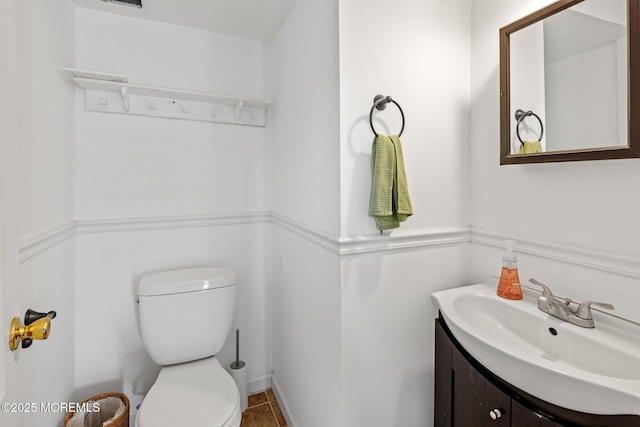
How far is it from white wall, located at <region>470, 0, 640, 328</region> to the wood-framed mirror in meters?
0.07

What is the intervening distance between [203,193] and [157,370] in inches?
41.0

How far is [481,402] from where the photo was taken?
0.92 metres

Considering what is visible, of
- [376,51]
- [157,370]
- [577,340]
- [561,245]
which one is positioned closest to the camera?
[577,340]

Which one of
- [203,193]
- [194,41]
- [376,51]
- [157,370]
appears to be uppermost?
[194,41]

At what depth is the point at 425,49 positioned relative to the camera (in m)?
1.30

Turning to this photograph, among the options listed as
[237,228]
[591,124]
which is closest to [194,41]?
[237,228]

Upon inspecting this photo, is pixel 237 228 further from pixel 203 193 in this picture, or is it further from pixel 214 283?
pixel 214 283

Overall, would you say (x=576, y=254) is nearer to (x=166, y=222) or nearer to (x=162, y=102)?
(x=166, y=222)

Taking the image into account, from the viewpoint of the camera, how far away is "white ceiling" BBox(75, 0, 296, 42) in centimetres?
155

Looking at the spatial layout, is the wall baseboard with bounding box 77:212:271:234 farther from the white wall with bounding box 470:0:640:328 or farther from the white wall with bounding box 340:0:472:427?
the white wall with bounding box 470:0:640:328

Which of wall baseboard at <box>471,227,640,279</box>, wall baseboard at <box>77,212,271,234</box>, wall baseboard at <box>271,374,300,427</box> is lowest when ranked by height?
wall baseboard at <box>271,374,300,427</box>

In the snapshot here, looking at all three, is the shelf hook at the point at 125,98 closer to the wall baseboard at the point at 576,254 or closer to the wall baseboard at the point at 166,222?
the wall baseboard at the point at 166,222

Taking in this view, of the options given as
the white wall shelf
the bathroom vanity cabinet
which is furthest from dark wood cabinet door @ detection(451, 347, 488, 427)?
the white wall shelf

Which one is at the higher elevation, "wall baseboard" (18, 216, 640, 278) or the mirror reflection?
the mirror reflection
